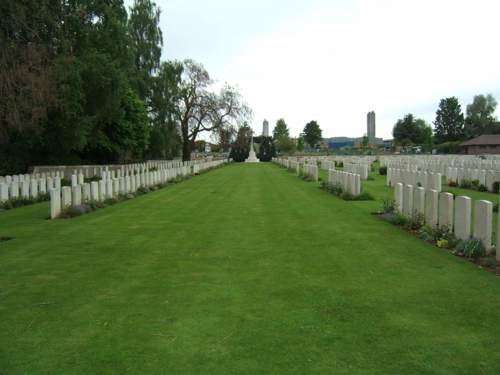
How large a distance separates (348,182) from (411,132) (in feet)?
298

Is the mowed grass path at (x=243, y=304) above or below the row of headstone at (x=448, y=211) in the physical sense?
below

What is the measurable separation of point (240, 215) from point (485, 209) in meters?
6.03

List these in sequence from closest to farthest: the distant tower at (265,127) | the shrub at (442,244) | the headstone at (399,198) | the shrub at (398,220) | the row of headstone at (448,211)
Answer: the row of headstone at (448,211), the shrub at (442,244), the shrub at (398,220), the headstone at (399,198), the distant tower at (265,127)

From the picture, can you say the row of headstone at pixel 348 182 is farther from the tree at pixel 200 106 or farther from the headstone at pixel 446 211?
the tree at pixel 200 106

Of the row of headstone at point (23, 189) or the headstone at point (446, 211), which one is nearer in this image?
the headstone at point (446, 211)

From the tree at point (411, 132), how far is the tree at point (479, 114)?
25.8 feet

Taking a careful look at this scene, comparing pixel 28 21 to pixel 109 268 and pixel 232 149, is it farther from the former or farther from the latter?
pixel 232 149

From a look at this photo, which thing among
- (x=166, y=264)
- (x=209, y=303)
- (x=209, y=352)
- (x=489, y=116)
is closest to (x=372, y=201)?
(x=166, y=264)

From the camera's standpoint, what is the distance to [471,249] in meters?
6.73

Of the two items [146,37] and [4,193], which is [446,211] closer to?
[4,193]

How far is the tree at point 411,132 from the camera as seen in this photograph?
99.0m

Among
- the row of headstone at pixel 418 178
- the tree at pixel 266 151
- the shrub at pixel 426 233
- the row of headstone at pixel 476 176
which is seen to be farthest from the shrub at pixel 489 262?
the tree at pixel 266 151

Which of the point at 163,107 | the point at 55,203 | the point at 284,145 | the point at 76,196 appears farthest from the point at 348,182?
the point at 284,145

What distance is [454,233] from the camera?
7.77 m
